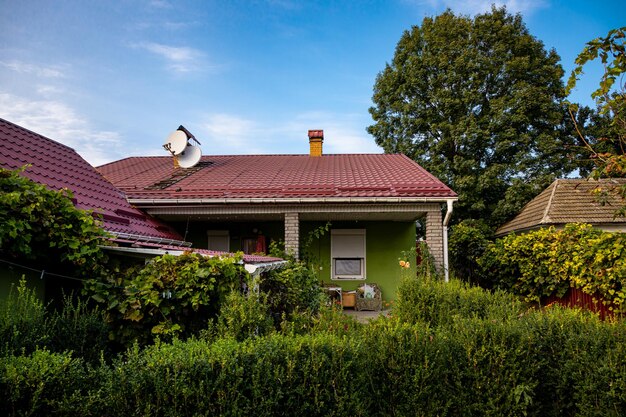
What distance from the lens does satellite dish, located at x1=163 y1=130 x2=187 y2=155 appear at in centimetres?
1371

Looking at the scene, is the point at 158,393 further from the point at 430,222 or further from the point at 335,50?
the point at 335,50

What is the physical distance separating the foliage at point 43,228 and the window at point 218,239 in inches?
276

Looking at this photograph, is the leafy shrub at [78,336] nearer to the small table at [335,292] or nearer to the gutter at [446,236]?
the small table at [335,292]

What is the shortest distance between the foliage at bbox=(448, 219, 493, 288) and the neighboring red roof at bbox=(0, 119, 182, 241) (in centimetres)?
1050

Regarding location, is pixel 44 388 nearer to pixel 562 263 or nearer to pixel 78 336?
pixel 78 336

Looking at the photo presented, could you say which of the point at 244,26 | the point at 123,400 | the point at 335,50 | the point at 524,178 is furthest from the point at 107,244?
the point at 524,178

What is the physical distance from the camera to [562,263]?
33.8 ft

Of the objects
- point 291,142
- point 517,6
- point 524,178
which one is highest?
point 517,6

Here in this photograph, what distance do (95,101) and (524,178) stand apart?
18.0 metres

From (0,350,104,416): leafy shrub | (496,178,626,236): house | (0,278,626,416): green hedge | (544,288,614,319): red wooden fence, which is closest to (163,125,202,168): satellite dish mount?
(0,278,626,416): green hedge

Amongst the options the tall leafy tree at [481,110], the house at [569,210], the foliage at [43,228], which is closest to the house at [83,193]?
the foliage at [43,228]

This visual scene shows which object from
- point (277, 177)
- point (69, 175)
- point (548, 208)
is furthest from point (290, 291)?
point (548, 208)

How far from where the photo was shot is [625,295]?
340 inches

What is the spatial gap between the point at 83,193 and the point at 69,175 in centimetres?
60
